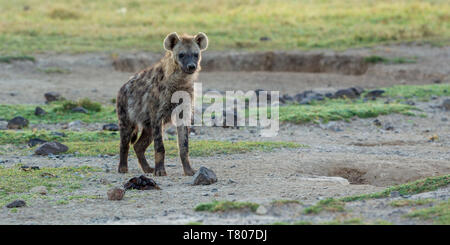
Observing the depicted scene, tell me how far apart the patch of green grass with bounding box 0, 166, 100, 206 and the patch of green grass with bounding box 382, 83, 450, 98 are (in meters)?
7.56

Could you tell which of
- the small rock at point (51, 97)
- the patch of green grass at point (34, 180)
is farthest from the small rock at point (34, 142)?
the small rock at point (51, 97)

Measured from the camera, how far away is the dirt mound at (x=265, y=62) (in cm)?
1741

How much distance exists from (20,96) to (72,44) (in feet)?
17.3

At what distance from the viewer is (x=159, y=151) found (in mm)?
7934

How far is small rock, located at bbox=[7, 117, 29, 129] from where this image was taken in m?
11.0

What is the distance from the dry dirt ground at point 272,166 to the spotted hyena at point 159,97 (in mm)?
251

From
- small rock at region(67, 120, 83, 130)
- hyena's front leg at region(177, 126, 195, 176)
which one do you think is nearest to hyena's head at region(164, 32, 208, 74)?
hyena's front leg at region(177, 126, 195, 176)

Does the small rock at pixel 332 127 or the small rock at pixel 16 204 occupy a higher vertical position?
the small rock at pixel 16 204

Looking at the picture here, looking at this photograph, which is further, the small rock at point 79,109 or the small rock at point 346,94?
the small rock at point 346,94

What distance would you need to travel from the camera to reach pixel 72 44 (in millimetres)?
18734

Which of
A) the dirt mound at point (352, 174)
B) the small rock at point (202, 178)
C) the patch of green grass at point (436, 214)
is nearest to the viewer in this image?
the patch of green grass at point (436, 214)

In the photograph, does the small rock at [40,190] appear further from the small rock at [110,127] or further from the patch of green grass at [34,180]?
the small rock at [110,127]

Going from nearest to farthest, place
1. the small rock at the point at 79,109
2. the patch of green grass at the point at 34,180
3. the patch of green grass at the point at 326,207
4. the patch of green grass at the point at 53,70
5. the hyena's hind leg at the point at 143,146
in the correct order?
1. the patch of green grass at the point at 326,207
2. the patch of green grass at the point at 34,180
3. the hyena's hind leg at the point at 143,146
4. the small rock at the point at 79,109
5. the patch of green grass at the point at 53,70

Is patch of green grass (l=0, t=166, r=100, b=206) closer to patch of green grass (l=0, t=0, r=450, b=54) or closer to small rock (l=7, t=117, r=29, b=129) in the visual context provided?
small rock (l=7, t=117, r=29, b=129)
